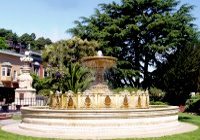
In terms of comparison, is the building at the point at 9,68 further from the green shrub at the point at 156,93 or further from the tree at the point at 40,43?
the tree at the point at 40,43

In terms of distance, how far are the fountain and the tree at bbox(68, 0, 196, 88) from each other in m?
27.6

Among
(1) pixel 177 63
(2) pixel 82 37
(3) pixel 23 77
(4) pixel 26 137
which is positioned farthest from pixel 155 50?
(4) pixel 26 137

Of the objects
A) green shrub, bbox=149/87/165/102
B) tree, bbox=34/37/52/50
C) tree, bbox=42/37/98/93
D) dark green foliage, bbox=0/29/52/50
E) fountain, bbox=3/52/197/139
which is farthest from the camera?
tree, bbox=34/37/52/50

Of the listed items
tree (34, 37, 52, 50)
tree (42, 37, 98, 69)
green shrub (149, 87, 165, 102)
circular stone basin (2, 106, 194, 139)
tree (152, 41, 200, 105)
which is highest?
tree (34, 37, 52, 50)

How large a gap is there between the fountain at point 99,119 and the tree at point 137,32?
90.5ft

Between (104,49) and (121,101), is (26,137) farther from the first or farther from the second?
(104,49)

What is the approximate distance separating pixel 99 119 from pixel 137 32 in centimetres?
3271

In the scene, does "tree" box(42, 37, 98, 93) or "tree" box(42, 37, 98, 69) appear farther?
"tree" box(42, 37, 98, 69)

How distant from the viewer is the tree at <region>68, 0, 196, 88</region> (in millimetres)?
49031

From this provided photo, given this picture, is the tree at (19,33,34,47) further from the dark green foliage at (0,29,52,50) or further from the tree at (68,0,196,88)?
the tree at (68,0,196,88)

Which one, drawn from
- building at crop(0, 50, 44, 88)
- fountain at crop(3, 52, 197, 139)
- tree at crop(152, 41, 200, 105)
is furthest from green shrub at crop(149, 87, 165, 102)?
fountain at crop(3, 52, 197, 139)

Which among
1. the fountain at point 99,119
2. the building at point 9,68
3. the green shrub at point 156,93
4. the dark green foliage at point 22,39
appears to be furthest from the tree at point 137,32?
the dark green foliage at point 22,39

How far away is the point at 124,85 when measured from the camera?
51125mm

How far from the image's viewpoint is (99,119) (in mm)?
18344
